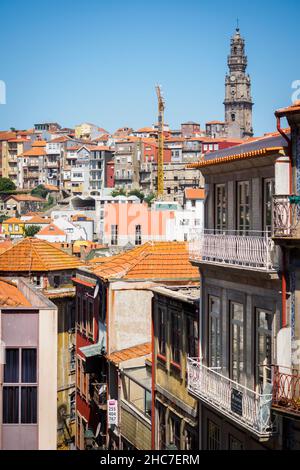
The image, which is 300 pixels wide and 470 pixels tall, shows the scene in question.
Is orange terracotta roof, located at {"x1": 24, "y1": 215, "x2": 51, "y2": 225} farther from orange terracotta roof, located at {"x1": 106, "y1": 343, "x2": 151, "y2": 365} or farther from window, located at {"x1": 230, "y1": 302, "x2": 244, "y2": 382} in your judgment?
window, located at {"x1": 230, "y1": 302, "x2": 244, "y2": 382}

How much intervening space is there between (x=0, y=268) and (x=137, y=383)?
1758 cm

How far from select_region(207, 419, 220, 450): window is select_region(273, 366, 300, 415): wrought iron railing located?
14.6 ft

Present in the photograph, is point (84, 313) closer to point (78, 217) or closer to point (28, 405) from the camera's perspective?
point (28, 405)

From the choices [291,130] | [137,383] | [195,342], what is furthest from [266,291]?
[137,383]

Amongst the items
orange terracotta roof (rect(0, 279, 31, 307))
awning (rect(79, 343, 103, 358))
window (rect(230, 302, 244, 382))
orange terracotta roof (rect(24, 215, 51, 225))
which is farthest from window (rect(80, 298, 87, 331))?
orange terracotta roof (rect(24, 215, 51, 225))

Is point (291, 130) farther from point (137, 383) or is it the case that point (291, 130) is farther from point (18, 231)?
point (18, 231)

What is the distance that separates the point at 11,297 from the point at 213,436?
5441 mm

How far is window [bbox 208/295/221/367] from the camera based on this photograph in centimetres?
2056

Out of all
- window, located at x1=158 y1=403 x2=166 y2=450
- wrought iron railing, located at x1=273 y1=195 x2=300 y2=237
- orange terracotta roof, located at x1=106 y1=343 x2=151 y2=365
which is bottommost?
window, located at x1=158 y1=403 x2=166 y2=450

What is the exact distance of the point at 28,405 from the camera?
18.5m

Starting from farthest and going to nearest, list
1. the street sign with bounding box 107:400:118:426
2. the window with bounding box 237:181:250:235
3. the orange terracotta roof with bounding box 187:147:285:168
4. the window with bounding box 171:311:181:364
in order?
the street sign with bounding box 107:400:118:426, the window with bounding box 171:311:181:364, the window with bounding box 237:181:250:235, the orange terracotta roof with bounding box 187:147:285:168

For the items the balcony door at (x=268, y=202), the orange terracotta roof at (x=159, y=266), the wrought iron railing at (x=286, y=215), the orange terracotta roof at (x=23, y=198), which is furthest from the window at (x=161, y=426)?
the orange terracotta roof at (x=23, y=198)

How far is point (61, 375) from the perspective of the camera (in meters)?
41.0

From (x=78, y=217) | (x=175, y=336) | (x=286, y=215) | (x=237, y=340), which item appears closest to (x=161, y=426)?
(x=175, y=336)
